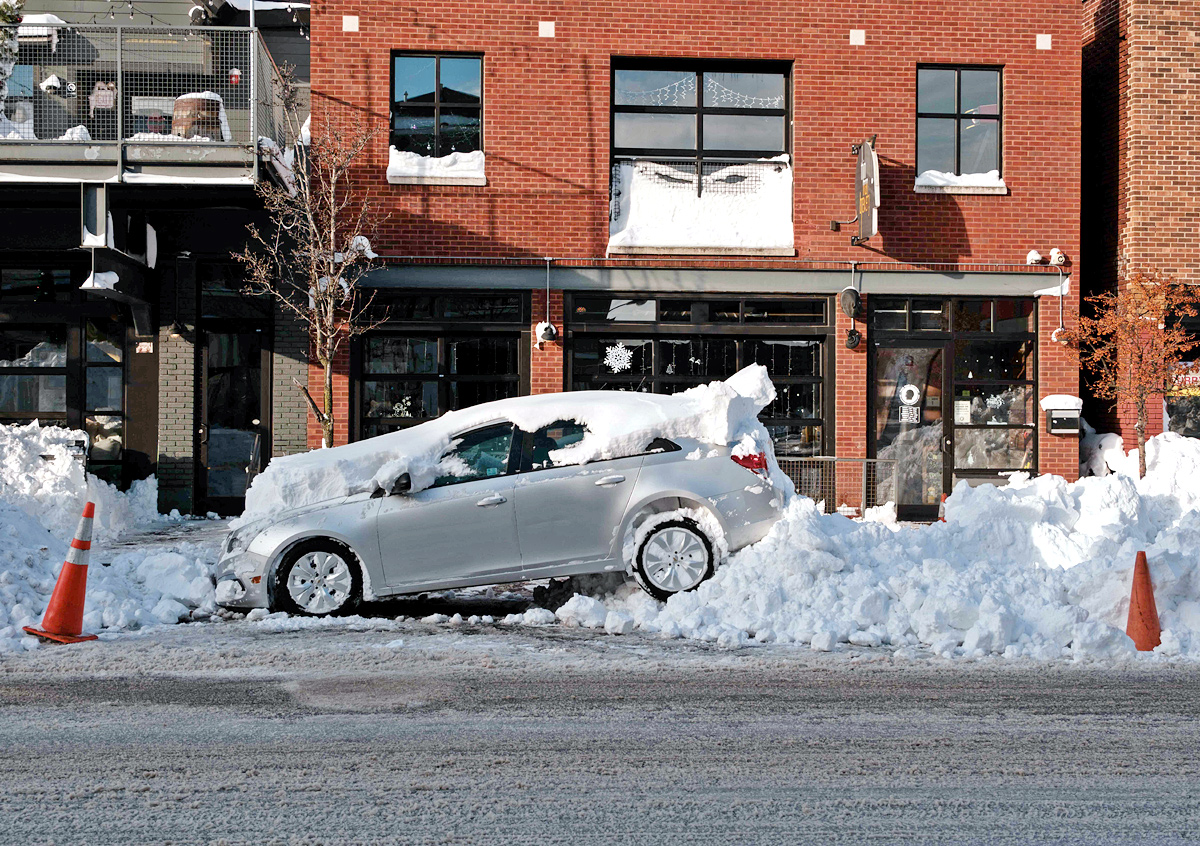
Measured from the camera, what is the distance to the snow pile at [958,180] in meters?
15.6

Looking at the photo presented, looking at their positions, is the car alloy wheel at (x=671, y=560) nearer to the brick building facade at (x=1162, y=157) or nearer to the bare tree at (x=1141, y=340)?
the bare tree at (x=1141, y=340)

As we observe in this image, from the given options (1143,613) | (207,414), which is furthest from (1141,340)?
(207,414)

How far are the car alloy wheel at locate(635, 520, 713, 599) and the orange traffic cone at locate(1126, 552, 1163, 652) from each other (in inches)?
120

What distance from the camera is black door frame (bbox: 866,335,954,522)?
15648 millimetres

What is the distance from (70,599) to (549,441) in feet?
12.1

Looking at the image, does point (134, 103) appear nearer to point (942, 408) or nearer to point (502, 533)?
point (502, 533)

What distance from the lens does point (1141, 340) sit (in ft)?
49.4

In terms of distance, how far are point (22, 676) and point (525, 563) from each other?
3.57 metres

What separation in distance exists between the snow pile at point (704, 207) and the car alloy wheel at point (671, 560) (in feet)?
23.7

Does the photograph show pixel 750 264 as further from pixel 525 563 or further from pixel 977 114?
pixel 525 563

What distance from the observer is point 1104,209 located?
Result: 16.5 meters

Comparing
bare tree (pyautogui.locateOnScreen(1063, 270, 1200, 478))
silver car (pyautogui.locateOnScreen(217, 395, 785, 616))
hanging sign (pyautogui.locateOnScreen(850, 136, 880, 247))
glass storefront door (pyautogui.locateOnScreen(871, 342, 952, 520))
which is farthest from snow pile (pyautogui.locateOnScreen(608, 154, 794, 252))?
silver car (pyautogui.locateOnScreen(217, 395, 785, 616))

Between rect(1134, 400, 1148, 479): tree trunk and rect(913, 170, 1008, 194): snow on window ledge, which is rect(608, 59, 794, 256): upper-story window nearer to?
rect(913, 170, 1008, 194): snow on window ledge

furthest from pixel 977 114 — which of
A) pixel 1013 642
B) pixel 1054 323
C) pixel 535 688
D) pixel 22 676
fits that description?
pixel 22 676
